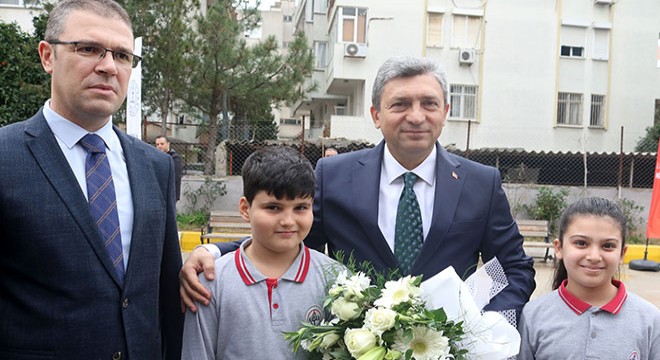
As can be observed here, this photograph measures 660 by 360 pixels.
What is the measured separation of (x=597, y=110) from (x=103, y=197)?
22.4 meters

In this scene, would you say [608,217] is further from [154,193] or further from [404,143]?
[154,193]

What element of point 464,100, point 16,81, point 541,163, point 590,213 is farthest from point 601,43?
point 590,213

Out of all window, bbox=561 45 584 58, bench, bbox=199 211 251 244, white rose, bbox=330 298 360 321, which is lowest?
bench, bbox=199 211 251 244

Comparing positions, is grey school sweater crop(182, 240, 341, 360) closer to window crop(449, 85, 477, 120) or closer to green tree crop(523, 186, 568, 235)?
green tree crop(523, 186, 568, 235)

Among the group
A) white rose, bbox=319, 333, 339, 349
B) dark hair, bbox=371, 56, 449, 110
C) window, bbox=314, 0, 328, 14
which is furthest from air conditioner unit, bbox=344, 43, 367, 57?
white rose, bbox=319, 333, 339, 349

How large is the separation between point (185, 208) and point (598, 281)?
11.1m

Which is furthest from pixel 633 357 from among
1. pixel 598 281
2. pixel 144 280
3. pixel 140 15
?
pixel 140 15

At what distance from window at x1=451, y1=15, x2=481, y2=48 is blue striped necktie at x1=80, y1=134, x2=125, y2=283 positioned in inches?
788

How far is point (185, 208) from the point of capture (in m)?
12.6

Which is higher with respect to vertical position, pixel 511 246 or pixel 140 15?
pixel 140 15

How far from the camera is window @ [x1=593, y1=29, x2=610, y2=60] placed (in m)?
21.4

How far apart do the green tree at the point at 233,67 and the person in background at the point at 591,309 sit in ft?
37.2

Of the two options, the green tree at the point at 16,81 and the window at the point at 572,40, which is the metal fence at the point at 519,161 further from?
the window at the point at 572,40

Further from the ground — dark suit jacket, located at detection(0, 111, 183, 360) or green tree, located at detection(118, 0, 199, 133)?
green tree, located at detection(118, 0, 199, 133)
